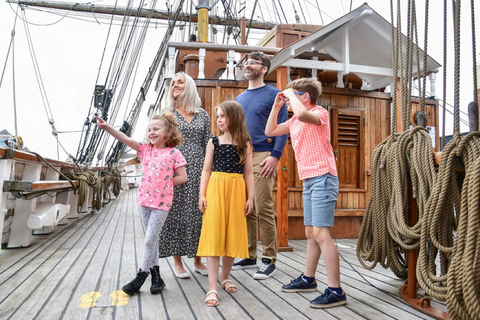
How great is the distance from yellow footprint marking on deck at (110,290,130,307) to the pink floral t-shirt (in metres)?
0.51

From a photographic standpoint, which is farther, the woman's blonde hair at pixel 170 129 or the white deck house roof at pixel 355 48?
the white deck house roof at pixel 355 48

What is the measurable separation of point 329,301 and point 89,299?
1.27 metres

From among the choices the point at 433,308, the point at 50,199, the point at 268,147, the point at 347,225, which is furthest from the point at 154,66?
the point at 433,308

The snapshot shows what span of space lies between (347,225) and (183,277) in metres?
2.91

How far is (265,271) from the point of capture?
2596 millimetres

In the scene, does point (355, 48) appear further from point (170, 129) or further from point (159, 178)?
point (159, 178)

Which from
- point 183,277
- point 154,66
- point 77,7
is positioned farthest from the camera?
point 77,7

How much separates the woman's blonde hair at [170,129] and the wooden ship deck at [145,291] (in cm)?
89

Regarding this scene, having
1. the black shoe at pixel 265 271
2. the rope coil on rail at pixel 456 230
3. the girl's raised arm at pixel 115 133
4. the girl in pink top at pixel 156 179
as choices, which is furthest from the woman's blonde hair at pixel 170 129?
the rope coil on rail at pixel 456 230

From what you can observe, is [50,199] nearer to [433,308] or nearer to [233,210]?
[233,210]

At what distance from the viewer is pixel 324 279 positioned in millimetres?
2572

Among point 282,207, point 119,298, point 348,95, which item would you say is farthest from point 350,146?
point 119,298

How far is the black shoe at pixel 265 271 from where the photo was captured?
8.33 ft

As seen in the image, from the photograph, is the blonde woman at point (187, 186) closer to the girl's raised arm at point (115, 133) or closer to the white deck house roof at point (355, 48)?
the girl's raised arm at point (115, 133)
